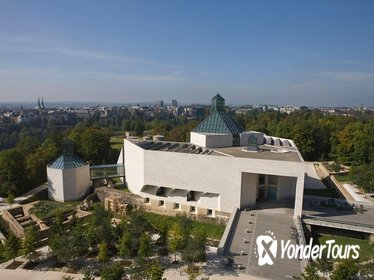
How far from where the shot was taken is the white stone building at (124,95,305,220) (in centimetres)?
2816

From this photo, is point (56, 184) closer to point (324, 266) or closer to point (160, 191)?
point (160, 191)

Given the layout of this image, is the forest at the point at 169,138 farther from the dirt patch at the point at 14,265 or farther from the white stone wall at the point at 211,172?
the dirt patch at the point at 14,265

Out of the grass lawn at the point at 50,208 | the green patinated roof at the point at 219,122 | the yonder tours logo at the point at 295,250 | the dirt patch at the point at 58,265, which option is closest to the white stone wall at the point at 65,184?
the grass lawn at the point at 50,208

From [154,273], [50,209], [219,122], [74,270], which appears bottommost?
[50,209]

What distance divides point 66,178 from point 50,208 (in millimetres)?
4059

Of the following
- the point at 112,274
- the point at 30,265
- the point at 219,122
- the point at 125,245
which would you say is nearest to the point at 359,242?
the point at 125,245

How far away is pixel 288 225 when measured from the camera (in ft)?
84.1

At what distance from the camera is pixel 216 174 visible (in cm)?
2948

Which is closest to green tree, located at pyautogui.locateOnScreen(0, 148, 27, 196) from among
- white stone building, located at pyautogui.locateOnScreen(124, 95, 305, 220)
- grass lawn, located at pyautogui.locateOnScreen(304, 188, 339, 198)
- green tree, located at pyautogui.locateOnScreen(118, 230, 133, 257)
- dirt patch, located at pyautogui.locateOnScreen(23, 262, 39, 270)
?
white stone building, located at pyautogui.locateOnScreen(124, 95, 305, 220)

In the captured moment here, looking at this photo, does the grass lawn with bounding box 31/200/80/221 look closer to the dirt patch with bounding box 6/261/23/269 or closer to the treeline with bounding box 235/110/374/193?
the dirt patch with bounding box 6/261/23/269

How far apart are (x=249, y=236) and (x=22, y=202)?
26773 mm

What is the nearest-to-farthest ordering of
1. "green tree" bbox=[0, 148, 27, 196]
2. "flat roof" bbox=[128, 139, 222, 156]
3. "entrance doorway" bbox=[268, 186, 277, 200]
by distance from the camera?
"entrance doorway" bbox=[268, 186, 277, 200] → "flat roof" bbox=[128, 139, 222, 156] → "green tree" bbox=[0, 148, 27, 196]

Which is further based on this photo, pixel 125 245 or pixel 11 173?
pixel 11 173

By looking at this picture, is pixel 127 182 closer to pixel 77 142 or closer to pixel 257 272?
pixel 77 142
